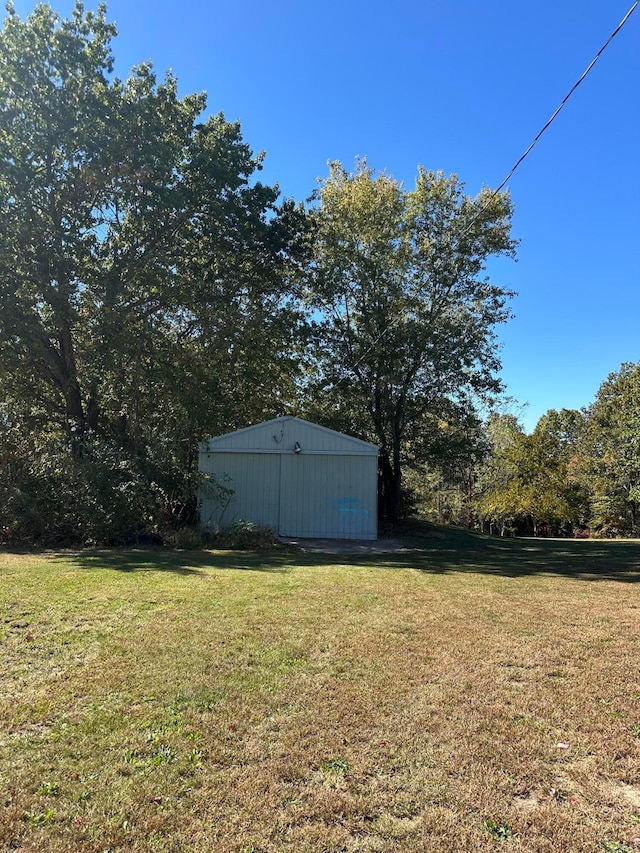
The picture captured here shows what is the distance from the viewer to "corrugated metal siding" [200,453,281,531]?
1500cm

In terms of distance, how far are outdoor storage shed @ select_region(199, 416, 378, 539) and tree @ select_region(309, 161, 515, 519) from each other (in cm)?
641

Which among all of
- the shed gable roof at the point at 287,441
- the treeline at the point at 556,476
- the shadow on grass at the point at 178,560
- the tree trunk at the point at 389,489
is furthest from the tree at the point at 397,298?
the shadow on grass at the point at 178,560

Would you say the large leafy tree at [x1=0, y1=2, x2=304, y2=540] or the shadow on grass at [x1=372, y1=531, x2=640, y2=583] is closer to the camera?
the shadow on grass at [x1=372, y1=531, x2=640, y2=583]

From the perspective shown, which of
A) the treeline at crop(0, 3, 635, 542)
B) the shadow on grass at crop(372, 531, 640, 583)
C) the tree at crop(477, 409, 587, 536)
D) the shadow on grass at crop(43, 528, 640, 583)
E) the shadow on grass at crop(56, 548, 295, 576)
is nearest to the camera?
the shadow on grass at crop(56, 548, 295, 576)

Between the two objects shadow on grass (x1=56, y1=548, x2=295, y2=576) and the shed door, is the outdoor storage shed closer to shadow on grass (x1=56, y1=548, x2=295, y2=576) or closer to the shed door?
the shed door

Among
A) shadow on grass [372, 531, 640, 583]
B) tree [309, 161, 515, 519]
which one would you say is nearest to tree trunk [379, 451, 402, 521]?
tree [309, 161, 515, 519]

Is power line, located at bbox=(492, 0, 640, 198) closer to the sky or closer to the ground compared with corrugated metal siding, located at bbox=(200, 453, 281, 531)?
closer to the sky

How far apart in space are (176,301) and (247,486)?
5786 mm

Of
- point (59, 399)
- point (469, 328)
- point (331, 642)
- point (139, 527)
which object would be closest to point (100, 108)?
point (59, 399)

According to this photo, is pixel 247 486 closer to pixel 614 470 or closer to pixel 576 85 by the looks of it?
pixel 576 85

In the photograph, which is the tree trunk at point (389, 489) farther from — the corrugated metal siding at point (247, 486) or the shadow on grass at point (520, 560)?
the corrugated metal siding at point (247, 486)

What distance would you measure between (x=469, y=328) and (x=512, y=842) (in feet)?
65.6

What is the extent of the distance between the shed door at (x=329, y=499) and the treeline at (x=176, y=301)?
8.95ft

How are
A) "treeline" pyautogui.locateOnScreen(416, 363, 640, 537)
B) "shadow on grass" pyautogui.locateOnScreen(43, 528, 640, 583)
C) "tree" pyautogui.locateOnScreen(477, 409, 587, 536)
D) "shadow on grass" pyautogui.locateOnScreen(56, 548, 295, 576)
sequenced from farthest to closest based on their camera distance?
"treeline" pyautogui.locateOnScreen(416, 363, 640, 537), "tree" pyautogui.locateOnScreen(477, 409, 587, 536), "shadow on grass" pyautogui.locateOnScreen(43, 528, 640, 583), "shadow on grass" pyautogui.locateOnScreen(56, 548, 295, 576)
